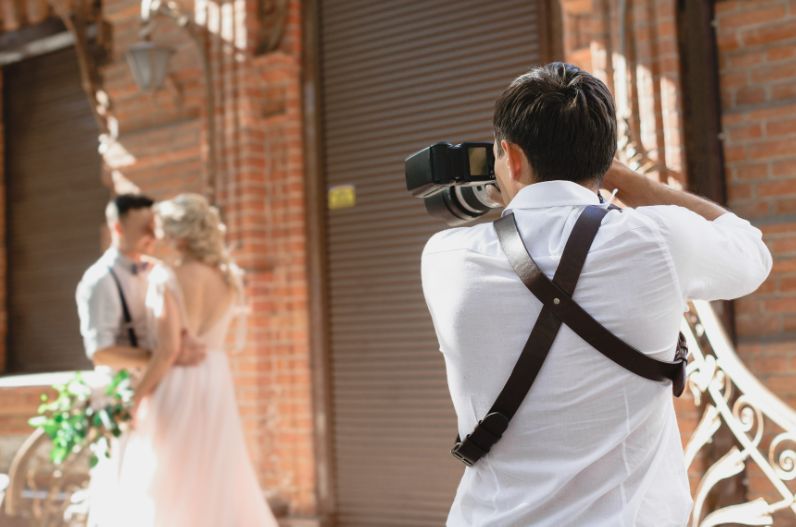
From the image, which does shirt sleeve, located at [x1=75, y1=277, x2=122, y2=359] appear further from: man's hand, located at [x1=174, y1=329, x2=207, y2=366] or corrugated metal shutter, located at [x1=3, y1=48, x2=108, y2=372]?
corrugated metal shutter, located at [x1=3, y1=48, x2=108, y2=372]

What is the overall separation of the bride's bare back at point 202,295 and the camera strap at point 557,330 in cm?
329

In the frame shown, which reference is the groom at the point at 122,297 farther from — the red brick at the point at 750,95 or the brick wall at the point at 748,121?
the red brick at the point at 750,95

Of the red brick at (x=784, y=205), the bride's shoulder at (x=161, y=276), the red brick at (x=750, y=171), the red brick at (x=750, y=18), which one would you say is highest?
the red brick at (x=750, y=18)

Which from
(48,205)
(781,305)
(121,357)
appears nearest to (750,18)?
(781,305)

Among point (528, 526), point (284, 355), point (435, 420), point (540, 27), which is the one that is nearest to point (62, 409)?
point (284, 355)

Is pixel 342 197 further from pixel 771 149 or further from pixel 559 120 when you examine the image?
pixel 559 120

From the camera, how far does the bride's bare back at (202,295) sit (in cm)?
463

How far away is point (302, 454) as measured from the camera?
232 inches

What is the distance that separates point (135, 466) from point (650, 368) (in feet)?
11.7

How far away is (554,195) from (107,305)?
3476 millimetres

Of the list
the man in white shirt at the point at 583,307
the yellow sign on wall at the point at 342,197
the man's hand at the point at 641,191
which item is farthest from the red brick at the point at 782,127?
the man in white shirt at the point at 583,307

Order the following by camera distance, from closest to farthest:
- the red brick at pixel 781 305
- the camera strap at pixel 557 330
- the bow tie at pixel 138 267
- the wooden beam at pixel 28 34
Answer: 1. the camera strap at pixel 557 330
2. the red brick at pixel 781 305
3. the bow tie at pixel 138 267
4. the wooden beam at pixel 28 34

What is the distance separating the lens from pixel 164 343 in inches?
176

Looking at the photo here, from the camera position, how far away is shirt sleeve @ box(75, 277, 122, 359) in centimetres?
457
